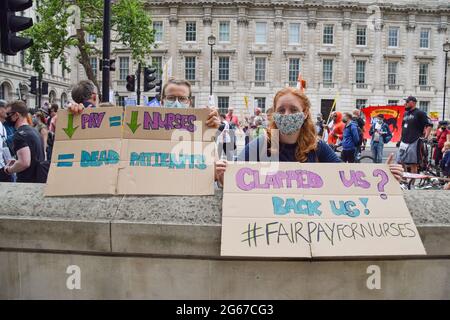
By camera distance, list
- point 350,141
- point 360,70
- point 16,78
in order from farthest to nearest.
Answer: point 16,78 < point 360,70 < point 350,141

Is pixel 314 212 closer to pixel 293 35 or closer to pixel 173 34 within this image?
pixel 173 34

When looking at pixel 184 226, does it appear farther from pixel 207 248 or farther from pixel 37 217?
pixel 37 217

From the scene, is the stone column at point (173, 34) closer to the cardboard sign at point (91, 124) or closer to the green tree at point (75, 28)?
the green tree at point (75, 28)

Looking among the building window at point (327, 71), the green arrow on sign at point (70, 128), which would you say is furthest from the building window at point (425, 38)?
the green arrow on sign at point (70, 128)

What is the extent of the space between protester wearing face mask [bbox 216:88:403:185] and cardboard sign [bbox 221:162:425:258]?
0.42 m

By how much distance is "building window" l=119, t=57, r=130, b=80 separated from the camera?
153 feet

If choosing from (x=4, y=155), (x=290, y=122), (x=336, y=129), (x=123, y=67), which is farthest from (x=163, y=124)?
(x=123, y=67)

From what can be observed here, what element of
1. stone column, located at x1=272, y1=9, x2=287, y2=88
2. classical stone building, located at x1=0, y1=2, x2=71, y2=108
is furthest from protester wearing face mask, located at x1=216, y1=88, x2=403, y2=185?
A: stone column, located at x1=272, y1=9, x2=287, y2=88

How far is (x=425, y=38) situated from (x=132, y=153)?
171 feet

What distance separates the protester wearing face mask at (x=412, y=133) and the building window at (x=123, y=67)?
40.8 metres

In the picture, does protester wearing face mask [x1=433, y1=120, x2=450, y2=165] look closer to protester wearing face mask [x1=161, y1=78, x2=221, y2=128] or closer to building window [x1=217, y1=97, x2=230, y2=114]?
protester wearing face mask [x1=161, y1=78, x2=221, y2=128]

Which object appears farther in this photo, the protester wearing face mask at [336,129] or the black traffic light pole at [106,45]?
the protester wearing face mask at [336,129]

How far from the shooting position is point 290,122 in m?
3.04

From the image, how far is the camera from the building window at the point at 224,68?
4584 centimetres
